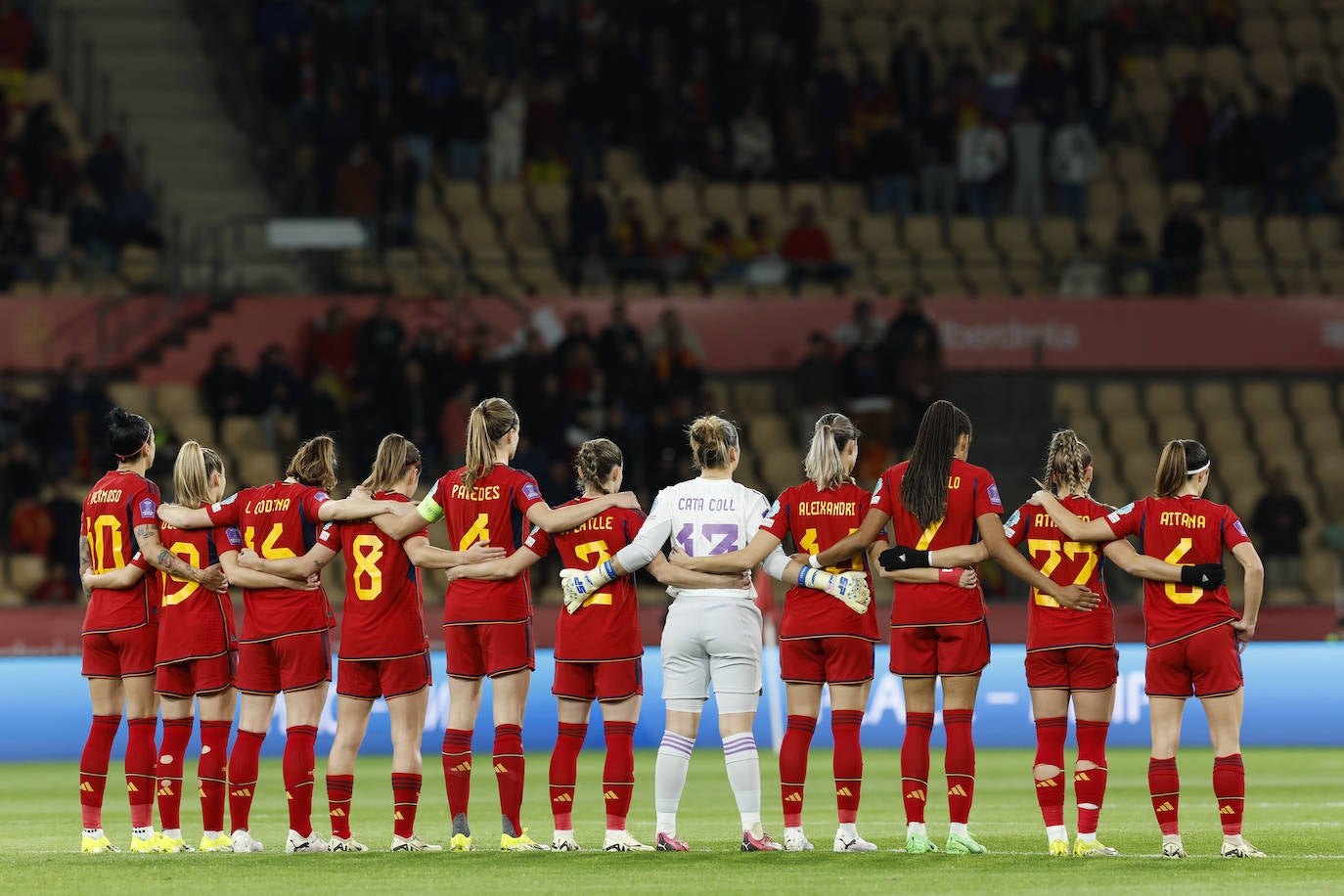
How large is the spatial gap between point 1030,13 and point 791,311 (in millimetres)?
7755

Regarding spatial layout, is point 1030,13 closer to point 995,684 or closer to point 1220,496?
point 1220,496

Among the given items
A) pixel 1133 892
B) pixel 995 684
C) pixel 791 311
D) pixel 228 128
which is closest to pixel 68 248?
pixel 228 128

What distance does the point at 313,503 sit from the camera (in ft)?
37.1

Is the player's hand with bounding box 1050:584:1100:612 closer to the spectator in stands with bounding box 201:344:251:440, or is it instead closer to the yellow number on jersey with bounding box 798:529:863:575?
the yellow number on jersey with bounding box 798:529:863:575

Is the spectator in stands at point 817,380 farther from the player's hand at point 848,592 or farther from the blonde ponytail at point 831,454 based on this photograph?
the player's hand at point 848,592

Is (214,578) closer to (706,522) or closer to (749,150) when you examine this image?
(706,522)

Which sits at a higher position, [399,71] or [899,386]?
[399,71]

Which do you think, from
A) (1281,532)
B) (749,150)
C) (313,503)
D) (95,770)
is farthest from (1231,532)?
(749,150)

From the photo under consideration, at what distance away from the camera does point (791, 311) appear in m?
25.1

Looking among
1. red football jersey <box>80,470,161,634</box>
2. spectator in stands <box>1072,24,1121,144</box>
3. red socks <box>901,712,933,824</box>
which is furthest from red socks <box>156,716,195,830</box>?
spectator in stands <box>1072,24,1121,144</box>

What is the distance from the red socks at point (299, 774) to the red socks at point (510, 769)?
3.24ft

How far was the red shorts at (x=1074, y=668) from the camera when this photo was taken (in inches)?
422

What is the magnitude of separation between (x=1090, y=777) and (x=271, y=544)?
455 cm

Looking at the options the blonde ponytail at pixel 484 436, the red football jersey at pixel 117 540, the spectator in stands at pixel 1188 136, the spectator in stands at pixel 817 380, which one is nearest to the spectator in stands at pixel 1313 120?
the spectator in stands at pixel 1188 136
